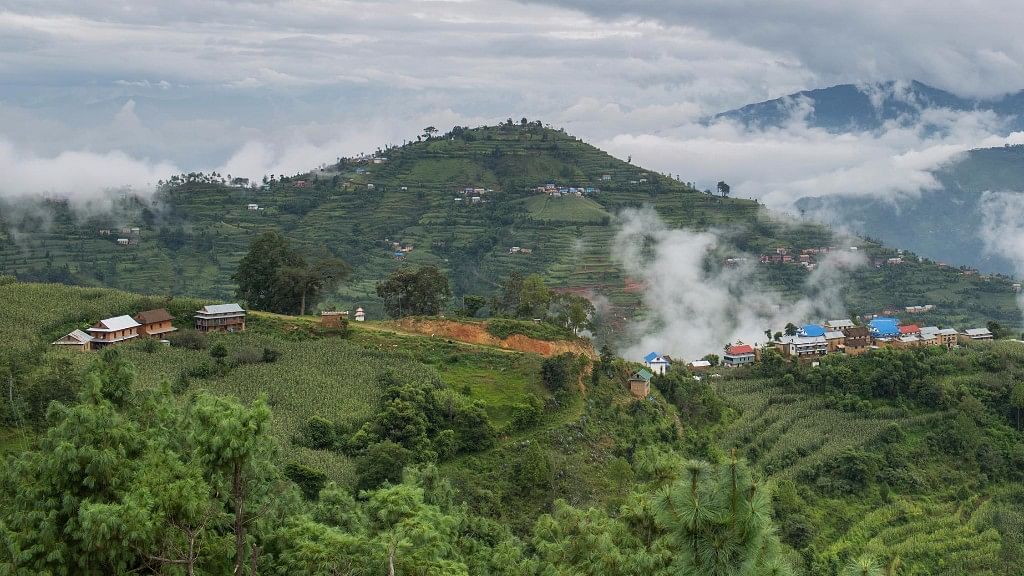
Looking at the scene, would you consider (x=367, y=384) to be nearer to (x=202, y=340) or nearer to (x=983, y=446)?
(x=202, y=340)

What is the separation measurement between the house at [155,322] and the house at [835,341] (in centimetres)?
3992

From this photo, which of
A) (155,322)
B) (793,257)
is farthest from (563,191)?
(155,322)

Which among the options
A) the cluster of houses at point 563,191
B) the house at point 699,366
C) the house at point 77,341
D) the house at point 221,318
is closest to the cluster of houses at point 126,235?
the cluster of houses at point 563,191

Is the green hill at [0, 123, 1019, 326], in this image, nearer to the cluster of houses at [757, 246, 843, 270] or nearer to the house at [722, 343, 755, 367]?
the cluster of houses at [757, 246, 843, 270]

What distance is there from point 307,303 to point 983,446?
3713 centimetres

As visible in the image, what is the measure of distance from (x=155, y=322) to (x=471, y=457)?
683 inches

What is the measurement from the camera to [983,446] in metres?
41.0

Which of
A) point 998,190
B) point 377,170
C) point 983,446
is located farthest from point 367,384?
point 998,190

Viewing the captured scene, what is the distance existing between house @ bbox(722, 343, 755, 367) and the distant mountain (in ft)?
436

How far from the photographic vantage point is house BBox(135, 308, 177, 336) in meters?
37.4

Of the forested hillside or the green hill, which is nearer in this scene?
the forested hillside

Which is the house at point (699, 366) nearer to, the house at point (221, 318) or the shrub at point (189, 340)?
the house at point (221, 318)

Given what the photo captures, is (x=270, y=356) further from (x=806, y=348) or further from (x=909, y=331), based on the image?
(x=909, y=331)

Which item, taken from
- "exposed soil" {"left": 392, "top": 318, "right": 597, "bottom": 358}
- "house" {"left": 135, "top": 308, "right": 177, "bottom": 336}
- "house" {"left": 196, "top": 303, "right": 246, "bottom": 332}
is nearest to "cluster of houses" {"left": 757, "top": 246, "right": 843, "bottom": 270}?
"exposed soil" {"left": 392, "top": 318, "right": 597, "bottom": 358}
